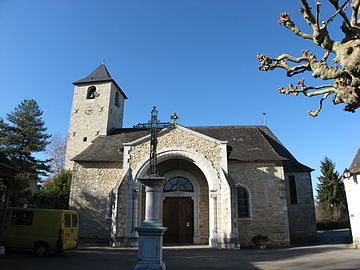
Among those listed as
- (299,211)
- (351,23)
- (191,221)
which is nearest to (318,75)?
(351,23)

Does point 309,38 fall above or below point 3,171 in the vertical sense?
above

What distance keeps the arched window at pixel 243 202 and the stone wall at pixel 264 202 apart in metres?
0.26

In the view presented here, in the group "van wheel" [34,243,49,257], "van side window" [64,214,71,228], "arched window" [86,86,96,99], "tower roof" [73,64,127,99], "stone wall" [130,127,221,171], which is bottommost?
"van wheel" [34,243,49,257]

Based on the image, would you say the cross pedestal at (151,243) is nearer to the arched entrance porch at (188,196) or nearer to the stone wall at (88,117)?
the arched entrance porch at (188,196)

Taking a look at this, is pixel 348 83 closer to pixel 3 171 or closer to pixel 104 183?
pixel 3 171

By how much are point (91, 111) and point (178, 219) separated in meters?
13.1

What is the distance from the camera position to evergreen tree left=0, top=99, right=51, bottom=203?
26438 mm

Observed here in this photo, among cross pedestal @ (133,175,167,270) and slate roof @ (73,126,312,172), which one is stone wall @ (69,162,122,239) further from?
cross pedestal @ (133,175,167,270)

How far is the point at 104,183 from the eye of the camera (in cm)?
1677

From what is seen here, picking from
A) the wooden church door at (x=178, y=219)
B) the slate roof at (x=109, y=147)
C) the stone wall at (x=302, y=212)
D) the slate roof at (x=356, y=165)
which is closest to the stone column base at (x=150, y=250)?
the wooden church door at (x=178, y=219)

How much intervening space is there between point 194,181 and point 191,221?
7.45ft

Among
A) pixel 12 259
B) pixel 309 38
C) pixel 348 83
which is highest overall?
pixel 309 38

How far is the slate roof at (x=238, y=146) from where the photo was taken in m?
16.5

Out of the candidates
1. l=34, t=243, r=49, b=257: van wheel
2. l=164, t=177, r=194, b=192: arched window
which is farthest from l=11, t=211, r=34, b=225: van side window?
l=164, t=177, r=194, b=192: arched window
